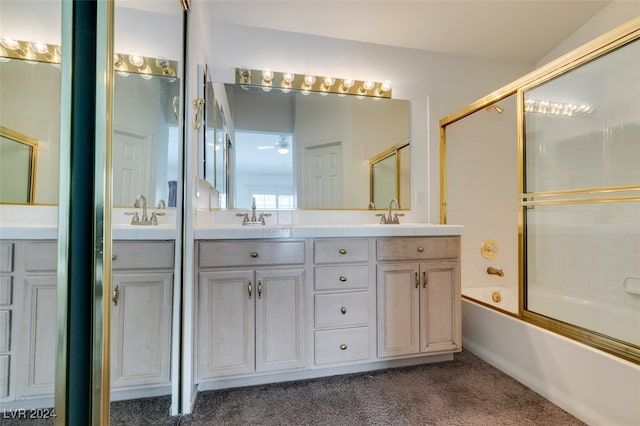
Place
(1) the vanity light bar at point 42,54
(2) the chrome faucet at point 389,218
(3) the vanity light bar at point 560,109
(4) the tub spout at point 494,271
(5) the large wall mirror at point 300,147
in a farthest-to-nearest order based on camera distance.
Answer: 1. (4) the tub spout at point 494,271
2. (2) the chrome faucet at point 389,218
3. (5) the large wall mirror at point 300,147
4. (3) the vanity light bar at point 560,109
5. (1) the vanity light bar at point 42,54

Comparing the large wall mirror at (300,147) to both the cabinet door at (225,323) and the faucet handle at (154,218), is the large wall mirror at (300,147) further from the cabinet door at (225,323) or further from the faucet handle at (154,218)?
the faucet handle at (154,218)

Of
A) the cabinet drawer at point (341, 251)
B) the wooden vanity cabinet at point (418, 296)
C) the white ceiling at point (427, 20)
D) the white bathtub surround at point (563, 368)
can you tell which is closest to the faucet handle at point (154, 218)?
the cabinet drawer at point (341, 251)

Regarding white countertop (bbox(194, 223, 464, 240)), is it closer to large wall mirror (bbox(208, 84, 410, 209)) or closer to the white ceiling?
large wall mirror (bbox(208, 84, 410, 209))

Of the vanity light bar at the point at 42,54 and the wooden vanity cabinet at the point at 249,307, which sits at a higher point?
the vanity light bar at the point at 42,54

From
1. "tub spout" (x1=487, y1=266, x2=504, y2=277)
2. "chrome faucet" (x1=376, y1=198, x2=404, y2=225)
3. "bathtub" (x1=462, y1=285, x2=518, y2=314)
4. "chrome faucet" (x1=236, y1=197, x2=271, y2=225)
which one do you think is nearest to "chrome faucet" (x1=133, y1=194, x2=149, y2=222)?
"chrome faucet" (x1=236, y1=197, x2=271, y2=225)

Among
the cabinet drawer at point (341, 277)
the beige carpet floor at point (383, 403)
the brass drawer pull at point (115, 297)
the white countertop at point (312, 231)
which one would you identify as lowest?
the beige carpet floor at point (383, 403)

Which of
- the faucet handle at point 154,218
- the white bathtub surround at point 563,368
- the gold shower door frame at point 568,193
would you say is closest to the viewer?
the faucet handle at point 154,218

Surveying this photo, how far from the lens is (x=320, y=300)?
5.08ft

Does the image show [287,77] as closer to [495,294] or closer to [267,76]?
[267,76]

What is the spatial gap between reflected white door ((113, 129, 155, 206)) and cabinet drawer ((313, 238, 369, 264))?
876mm

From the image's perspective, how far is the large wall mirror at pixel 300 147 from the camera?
201cm

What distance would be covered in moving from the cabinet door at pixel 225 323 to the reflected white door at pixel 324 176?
826 millimetres

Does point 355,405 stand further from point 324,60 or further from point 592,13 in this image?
point 592,13

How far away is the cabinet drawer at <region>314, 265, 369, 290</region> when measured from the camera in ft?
5.11
